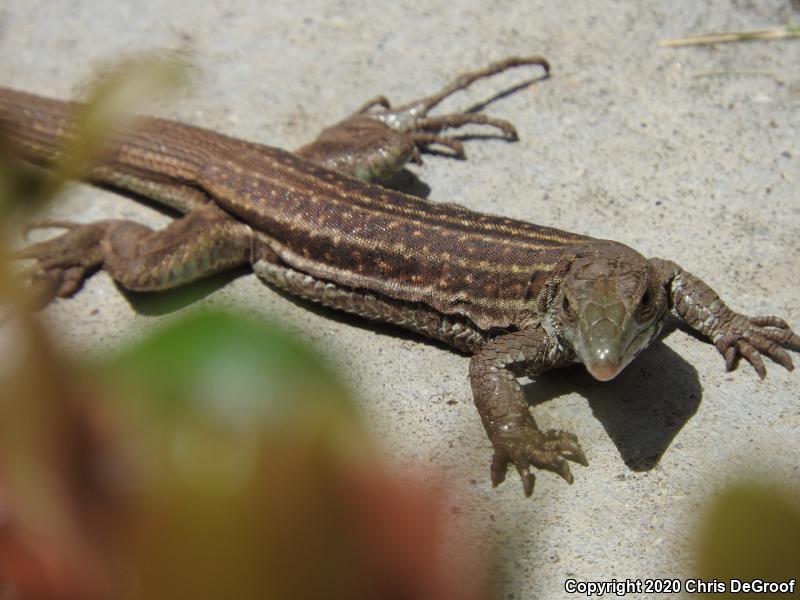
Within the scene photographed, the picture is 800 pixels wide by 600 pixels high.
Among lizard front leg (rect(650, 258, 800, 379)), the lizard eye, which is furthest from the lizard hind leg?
the lizard eye

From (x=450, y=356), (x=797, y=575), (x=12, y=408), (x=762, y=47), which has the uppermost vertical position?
(x=12, y=408)

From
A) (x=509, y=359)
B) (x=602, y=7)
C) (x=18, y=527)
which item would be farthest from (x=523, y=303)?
(x=18, y=527)

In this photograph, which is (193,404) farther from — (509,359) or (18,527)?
(509,359)

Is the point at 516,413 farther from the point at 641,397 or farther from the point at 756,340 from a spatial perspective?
the point at 756,340

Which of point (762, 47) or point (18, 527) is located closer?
point (18, 527)

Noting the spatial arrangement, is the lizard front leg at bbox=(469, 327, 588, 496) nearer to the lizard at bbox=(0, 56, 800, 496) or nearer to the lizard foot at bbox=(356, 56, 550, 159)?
the lizard at bbox=(0, 56, 800, 496)

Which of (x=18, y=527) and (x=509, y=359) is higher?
(x=18, y=527)

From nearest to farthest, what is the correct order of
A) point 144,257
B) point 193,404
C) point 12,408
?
point 12,408, point 193,404, point 144,257
